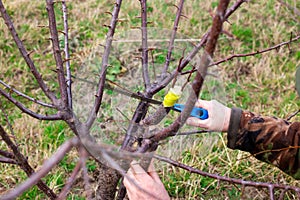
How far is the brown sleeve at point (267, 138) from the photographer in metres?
1.72

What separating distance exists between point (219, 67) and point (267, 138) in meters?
1.64

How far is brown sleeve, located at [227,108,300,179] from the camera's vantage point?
1718 mm

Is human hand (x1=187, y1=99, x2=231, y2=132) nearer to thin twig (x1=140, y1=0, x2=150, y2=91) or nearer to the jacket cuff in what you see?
the jacket cuff

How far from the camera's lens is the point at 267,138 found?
5.72 feet

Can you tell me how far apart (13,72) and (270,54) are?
2.01 meters

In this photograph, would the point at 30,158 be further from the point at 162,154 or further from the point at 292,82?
the point at 292,82

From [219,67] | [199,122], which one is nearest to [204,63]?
[199,122]

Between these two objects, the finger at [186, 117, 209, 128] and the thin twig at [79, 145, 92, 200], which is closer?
the thin twig at [79, 145, 92, 200]

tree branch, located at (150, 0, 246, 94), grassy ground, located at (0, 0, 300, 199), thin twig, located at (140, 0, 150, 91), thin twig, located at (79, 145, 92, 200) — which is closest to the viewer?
thin twig, located at (79, 145, 92, 200)

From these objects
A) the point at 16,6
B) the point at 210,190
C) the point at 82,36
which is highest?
the point at 16,6

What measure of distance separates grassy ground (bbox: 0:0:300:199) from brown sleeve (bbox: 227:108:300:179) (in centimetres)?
13

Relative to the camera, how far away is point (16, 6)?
159 inches

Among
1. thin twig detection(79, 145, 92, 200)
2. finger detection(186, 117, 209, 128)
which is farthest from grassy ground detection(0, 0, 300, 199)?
thin twig detection(79, 145, 92, 200)

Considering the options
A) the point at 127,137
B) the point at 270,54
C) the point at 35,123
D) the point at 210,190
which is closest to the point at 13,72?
the point at 35,123
